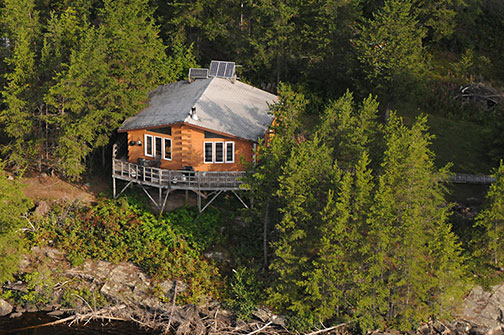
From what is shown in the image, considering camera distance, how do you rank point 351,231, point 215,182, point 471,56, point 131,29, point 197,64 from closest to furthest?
point 351,231
point 215,182
point 131,29
point 197,64
point 471,56

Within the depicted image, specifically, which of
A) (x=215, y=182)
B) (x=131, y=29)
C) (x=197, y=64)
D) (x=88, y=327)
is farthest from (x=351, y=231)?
(x=197, y=64)

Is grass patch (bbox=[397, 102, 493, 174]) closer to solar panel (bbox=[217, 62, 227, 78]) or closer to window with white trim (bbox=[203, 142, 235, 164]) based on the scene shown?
solar panel (bbox=[217, 62, 227, 78])

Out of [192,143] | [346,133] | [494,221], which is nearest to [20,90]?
[192,143]

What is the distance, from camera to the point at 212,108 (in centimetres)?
4309

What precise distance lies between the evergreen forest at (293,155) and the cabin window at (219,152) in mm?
2960

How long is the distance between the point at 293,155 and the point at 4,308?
17.6m

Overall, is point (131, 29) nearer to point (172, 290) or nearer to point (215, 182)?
point (215, 182)

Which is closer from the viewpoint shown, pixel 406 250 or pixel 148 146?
pixel 406 250

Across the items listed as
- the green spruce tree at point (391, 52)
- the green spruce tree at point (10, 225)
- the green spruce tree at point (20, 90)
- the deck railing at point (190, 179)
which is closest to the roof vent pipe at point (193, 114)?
the deck railing at point (190, 179)

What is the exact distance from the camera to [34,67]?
42969mm

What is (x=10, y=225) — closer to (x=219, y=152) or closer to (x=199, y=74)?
(x=219, y=152)

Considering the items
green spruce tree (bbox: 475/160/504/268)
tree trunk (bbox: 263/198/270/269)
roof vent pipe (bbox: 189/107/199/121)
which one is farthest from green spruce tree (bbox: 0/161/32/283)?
green spruce tree (bbox: 475/160/504/268)

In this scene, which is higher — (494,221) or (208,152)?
(208,152)

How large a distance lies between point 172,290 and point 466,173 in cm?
2235
